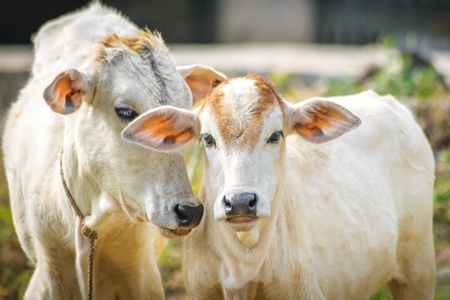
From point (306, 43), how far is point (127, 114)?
41.2 ft

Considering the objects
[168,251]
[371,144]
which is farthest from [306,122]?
[168,251]

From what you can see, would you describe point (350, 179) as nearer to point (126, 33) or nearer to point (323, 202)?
point (323, 202)

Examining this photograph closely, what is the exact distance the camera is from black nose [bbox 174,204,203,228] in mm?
4891

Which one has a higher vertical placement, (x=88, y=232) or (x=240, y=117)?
(x=240, y=117)

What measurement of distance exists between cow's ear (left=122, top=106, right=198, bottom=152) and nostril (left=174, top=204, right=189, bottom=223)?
369 mm

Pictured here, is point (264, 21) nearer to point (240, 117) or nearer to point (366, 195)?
point (366, 195)

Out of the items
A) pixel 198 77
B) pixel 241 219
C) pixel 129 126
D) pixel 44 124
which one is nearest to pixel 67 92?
pixel 129 126

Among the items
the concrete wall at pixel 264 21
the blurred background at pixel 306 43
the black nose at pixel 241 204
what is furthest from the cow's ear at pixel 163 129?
the concrete wall at pixel 264 21

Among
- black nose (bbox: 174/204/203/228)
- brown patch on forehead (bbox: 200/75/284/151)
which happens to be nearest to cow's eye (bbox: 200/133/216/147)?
brown patch on forehead (bbox: 200/75/284/151)

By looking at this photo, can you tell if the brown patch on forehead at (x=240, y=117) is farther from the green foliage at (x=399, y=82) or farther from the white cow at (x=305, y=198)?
the green foliage at (x=399, y=82)

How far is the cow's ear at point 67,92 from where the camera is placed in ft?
17.0

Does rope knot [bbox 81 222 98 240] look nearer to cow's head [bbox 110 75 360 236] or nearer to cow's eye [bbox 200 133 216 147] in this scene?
cow's head [bbox 110 75 360 236]

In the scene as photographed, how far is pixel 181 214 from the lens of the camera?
16.1 ft

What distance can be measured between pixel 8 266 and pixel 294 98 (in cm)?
484
